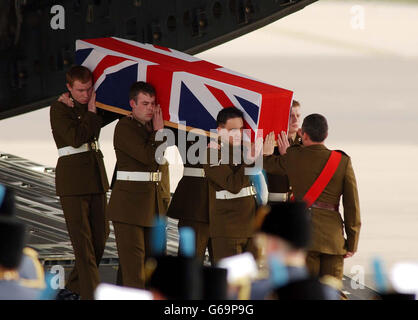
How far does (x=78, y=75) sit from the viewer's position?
607 centimetres

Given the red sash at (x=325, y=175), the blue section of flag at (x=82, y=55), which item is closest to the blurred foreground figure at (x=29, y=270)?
the red sash at (x=325, y=175)

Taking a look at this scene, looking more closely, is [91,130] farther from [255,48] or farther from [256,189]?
[255,48]

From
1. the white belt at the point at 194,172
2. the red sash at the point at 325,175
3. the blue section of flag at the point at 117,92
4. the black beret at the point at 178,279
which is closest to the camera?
the black beret at the point at 178,279

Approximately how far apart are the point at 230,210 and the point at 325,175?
2.10 ft

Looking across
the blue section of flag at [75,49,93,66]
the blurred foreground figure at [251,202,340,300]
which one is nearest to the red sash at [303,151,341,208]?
the blue section of flag at [75,49,93,66]

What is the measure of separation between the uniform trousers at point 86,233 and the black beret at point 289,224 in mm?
2894

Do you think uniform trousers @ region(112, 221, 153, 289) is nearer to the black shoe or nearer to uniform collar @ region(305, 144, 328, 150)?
the black shoe

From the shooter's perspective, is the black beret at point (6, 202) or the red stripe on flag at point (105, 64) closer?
the black beret at point (6, 202)

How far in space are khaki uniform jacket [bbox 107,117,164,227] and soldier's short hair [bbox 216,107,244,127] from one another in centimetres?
35

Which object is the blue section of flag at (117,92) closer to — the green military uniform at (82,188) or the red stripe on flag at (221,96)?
the green military uniform at (82,188)

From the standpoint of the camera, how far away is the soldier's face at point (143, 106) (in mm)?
5895

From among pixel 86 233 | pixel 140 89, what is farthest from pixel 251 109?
pixel 86 233

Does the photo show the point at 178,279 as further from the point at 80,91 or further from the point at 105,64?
the point at 105,64

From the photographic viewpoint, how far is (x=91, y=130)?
19.6 feet
